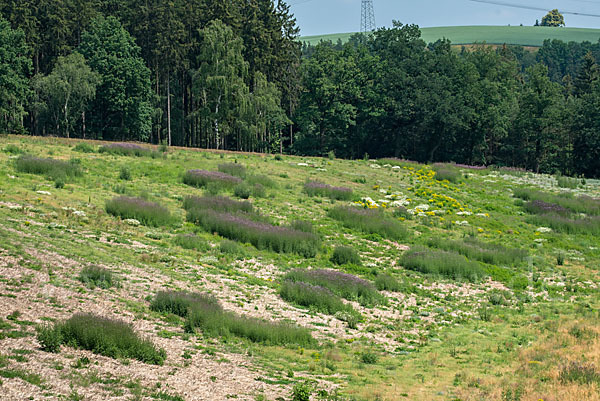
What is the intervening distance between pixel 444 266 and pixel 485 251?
3988mm

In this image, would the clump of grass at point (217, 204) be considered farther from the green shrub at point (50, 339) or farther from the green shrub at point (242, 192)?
the green shrub at point (50, 339)

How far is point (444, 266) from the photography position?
24.3 metres

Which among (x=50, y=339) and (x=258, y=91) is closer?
(x=50, y=339)

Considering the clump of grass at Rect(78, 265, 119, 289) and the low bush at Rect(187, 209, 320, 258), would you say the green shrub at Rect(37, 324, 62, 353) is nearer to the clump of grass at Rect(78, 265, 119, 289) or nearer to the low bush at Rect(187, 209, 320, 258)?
the clump of grass at Rect(78, 265, 119, 289)

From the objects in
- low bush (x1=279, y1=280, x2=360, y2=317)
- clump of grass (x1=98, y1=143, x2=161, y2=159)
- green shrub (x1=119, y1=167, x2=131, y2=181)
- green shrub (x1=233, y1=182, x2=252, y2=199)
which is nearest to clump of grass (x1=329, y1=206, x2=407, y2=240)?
green shrub (x1=233, y1=182, x2=252, y2=199)

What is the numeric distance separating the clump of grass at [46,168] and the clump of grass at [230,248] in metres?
9.55

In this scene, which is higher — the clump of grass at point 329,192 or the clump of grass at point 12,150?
the clump of grass at point 12,150

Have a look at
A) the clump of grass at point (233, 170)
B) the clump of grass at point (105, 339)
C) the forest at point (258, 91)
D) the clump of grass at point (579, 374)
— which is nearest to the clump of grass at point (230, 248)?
the clump of grass at point (105, 339)

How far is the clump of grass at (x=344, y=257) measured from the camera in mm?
23609

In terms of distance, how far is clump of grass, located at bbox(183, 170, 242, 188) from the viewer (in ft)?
104

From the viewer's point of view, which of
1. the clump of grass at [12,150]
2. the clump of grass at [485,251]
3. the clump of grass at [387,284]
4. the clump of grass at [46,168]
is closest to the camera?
the clump of grass at [387,284]

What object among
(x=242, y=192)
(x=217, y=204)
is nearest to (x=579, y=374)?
(x=217, y=204)

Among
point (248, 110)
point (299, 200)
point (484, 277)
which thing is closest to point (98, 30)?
point (248, 110)

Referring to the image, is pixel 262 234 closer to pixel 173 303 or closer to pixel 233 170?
pixel 173 303
